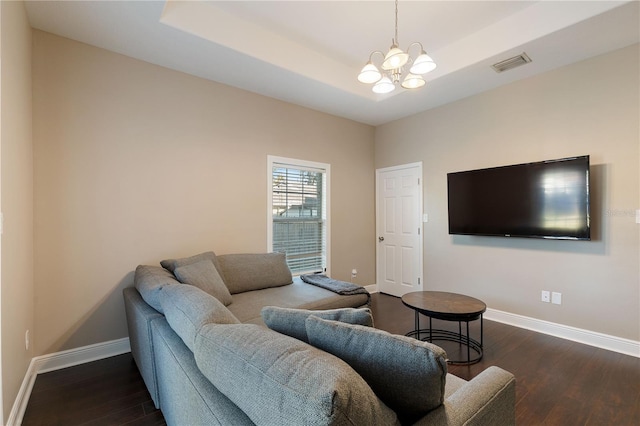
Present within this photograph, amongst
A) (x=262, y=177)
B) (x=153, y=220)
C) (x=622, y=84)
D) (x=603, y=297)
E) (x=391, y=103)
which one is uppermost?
(x=391, y=103)

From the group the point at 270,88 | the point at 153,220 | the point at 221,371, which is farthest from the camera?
the point at 270,88

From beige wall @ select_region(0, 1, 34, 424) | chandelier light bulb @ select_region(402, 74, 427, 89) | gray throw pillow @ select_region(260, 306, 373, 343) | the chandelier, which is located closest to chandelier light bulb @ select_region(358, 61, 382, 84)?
the chandelier

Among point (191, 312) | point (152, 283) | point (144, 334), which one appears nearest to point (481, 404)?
point (191, 312)

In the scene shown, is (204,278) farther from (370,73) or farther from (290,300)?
(370,73)

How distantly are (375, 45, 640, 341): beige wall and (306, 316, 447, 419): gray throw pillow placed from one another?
3087mm

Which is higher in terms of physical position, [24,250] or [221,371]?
[24,250]

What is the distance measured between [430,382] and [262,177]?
10.6 ft

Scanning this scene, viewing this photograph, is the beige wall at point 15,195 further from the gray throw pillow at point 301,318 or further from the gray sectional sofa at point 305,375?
the gray throw pillow at point 301,318

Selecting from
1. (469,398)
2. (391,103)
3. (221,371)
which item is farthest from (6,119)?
(391,103)

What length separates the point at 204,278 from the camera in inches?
98.6

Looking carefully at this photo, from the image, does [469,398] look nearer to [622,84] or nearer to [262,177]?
[262,177]

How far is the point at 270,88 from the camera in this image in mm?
3553

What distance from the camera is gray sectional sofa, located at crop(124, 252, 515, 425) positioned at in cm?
70

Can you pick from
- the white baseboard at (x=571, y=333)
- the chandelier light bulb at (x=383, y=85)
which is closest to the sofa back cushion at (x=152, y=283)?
the chandelier light bulb at (x=383, y=85)
